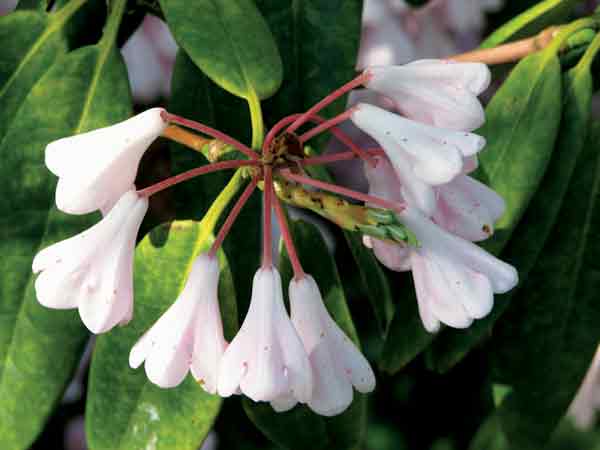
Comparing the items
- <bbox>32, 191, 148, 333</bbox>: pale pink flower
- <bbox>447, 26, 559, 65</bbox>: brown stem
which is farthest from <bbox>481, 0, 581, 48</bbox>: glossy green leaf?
<bbox>32, 191, 148, 333</bbox>: pale pink flower

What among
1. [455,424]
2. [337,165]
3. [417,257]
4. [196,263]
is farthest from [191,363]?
[455,424]

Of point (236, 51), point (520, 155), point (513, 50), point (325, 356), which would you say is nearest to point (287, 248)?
point (325, 356)

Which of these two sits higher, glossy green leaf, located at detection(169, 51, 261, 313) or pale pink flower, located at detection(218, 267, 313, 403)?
pale pink flower, located at detection(218, 267, 313, 403)

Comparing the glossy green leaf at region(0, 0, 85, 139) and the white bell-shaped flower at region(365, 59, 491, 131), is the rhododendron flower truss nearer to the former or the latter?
the white bell-shaped flower at region(365, 59, 491, 131)

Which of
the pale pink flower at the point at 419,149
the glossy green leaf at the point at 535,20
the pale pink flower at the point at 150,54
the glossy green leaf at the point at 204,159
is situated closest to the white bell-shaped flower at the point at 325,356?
the pale pink flower at the point at 419,149

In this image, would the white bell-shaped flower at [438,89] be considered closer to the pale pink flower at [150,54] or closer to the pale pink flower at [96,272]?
the pale pink flower at [96,272]

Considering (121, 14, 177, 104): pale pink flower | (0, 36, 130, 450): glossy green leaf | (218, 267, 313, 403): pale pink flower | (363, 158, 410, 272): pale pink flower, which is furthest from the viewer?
(121, 14, 177, 104): pale pink flower

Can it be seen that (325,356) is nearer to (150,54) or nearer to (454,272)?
(454,272)
